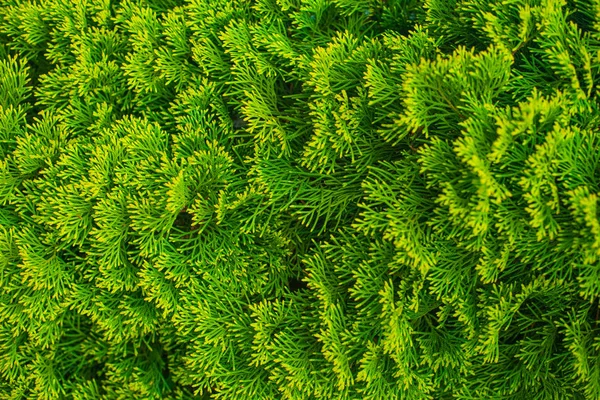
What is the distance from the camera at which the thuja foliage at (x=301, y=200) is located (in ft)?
5.18

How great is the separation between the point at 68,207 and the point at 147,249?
0.27m

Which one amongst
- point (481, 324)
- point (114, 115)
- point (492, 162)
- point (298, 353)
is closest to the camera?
point (492, 162)

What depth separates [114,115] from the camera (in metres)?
2.00

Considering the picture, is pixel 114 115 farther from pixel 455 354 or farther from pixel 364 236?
pixel 455 354

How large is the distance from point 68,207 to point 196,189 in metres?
0.38

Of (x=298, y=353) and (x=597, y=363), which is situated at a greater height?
(x=597, y=363)

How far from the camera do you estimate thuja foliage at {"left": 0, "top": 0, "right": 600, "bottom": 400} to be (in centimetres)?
158

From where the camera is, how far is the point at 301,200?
1.86 m

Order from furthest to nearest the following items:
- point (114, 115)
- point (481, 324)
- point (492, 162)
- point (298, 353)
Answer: point (114, 115) → point (298, 353) → point (481, 324) → point (492, 162)

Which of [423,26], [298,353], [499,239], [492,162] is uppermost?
[423,26]

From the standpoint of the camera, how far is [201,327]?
1.84m

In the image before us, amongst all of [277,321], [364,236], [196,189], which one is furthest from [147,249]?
[364,236]

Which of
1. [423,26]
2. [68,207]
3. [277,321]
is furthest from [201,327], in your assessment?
[423,26]

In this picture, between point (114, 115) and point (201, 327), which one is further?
point (114, 115)
